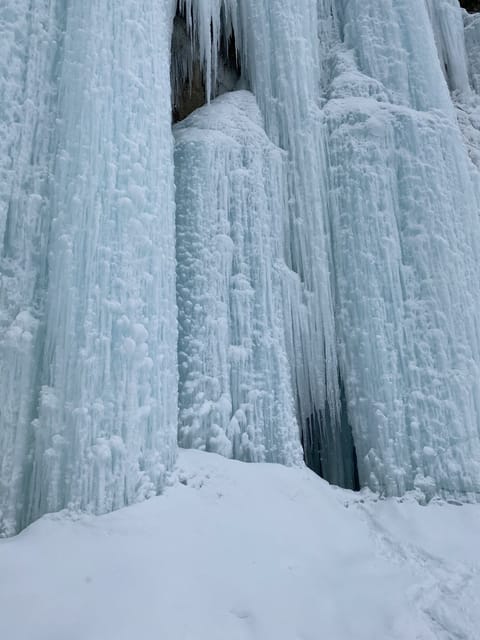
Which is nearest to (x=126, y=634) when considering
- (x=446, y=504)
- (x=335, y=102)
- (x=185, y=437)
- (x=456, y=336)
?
(x=185, y=437)

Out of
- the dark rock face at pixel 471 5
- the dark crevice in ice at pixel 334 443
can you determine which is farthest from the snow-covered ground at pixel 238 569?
the dark rock face at pixel 471 5

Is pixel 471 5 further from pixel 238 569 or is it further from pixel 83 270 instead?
pixel 238 569

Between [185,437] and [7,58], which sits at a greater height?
[7,58]

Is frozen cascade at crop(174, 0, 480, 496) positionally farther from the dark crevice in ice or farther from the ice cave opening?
the ice cave opening

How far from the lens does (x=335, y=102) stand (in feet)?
20.4

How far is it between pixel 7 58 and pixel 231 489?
337cm

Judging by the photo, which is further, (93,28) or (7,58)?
(93,28)

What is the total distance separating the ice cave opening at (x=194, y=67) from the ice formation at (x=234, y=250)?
3 cm

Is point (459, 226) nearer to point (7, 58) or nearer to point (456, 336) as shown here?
point (456, 336)

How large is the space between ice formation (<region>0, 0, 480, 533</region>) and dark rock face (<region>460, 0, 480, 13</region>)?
2.94m

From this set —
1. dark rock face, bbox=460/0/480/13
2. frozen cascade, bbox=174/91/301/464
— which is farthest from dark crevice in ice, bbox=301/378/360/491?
dark rock face, bbox=460/0/480/13

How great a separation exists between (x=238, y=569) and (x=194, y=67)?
5910mm

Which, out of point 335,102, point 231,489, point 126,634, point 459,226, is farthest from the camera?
point 335,102

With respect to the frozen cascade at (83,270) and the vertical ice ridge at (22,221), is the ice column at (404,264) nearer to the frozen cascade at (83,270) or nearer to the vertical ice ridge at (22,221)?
the frozen cascade at (83,270)
